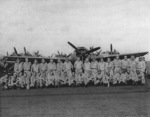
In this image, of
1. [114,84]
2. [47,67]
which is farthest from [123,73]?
[47,67]

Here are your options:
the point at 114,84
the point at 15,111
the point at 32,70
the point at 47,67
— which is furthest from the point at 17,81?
the point at 15,111

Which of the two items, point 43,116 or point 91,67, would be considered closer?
point 43,116

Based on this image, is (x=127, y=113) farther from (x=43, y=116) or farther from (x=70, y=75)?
(x=70, y=75)

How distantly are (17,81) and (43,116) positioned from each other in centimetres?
846

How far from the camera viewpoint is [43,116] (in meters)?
5.80

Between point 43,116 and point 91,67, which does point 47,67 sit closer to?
point 91,67

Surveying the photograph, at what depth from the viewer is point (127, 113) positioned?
5.94m

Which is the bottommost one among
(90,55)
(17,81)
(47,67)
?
(17,81)

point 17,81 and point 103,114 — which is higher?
point 17,81

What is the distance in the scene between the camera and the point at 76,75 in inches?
562

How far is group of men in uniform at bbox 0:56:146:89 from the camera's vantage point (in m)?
13.9

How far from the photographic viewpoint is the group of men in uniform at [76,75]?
1393cm

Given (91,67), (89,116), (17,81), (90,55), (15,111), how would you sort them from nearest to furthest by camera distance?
(89,116), (15,111), (17,81), (91,67), (90,55)

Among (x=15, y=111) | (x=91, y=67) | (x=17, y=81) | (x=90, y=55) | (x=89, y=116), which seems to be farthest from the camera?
(x=90, y=55)
